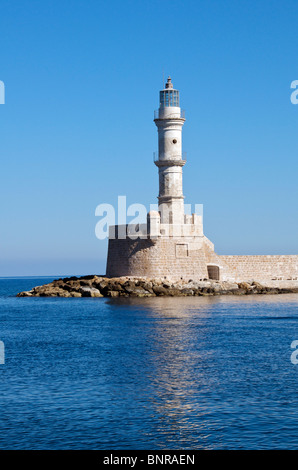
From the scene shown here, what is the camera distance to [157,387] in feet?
54.6

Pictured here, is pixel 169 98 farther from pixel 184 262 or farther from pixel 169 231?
pixel 184 262

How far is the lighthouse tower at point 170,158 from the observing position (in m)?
43.9

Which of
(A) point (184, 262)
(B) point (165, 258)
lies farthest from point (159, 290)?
(A) point (184, 262)

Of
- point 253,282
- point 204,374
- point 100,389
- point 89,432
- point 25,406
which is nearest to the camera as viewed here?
point 89,432

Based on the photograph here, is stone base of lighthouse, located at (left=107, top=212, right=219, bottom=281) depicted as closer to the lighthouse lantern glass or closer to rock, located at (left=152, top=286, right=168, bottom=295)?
rock, located at (left=152, top=286, right=168, bottom=295)

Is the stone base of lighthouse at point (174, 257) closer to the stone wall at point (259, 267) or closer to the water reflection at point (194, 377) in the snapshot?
the stone wall at point (259, 267)

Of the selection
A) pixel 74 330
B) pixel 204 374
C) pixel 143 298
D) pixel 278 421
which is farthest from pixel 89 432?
pixel 143 298

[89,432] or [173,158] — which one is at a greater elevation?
[173,158]

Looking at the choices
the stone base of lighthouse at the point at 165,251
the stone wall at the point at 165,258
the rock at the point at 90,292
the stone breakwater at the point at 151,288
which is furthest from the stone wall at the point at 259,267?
the rock at the point at 90,292

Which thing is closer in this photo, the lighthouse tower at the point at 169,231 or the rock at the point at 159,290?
the rock at the point at 159,290

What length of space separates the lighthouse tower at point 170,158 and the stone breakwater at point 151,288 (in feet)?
14.0

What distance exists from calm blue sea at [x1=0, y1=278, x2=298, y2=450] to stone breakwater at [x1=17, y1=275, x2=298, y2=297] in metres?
11.1
